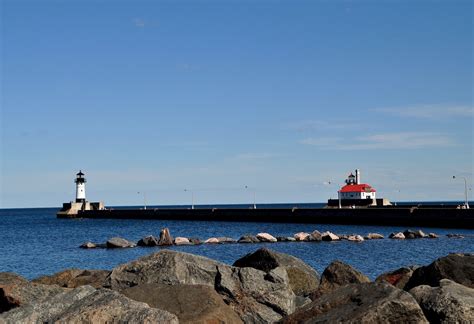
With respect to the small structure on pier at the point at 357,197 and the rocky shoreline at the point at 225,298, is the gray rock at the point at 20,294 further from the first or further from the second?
the small structure on pier at the point at 357,197

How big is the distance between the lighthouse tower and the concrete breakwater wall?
728cm

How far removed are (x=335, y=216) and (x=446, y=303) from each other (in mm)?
77609

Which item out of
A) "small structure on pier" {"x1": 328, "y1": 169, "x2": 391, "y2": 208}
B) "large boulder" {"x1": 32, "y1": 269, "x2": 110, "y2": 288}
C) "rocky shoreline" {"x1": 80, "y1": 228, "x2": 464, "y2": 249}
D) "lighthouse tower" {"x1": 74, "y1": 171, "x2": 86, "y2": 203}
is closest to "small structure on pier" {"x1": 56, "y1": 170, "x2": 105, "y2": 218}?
"lighthouse tower" {"x1": 74, "y1": 171, "x2": 86, "y2": 203}

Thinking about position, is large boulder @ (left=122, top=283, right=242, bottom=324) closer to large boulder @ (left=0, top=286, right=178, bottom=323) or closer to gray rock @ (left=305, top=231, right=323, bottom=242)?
large boulder @ (left=0, top=286, right=178, bottom=323)

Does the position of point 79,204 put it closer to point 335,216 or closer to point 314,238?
point 335,216

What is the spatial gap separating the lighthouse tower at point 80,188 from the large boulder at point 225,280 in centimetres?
11456

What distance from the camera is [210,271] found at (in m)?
13.5

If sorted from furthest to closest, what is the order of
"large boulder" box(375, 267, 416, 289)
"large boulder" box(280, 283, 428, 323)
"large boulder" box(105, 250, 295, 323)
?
"large boulder" box(375, 267, 416, 289), "large boulder" box(105, 250, 295, 323), "large boulder" box(280, 283, 428, 323)

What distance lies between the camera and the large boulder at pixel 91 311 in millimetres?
9984

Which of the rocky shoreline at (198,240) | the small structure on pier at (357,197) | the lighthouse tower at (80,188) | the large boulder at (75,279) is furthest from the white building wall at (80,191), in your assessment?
the large boulder at (75,279)

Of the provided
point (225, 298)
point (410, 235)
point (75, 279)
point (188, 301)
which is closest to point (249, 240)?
point (410, 235)

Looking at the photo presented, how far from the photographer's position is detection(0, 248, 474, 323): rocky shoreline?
993 centimetres

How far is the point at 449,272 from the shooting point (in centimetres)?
1379

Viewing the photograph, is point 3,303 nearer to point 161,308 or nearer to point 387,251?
point 161,308
